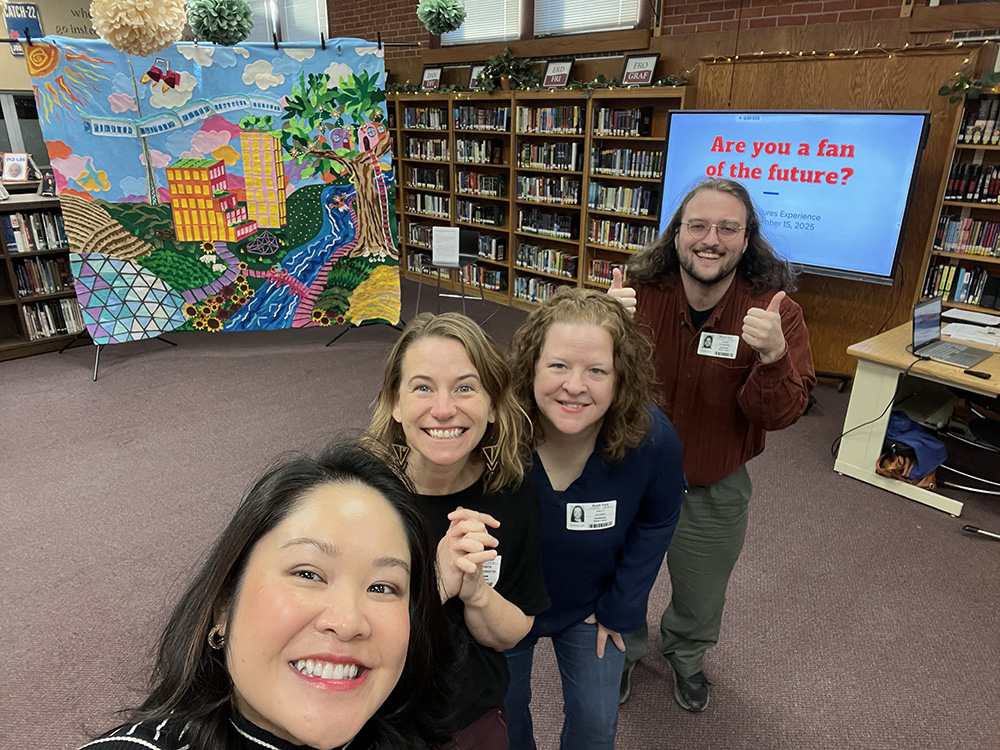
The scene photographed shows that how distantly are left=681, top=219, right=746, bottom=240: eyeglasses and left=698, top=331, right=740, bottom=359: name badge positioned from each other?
0.86 feet

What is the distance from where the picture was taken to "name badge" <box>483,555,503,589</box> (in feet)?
3.84

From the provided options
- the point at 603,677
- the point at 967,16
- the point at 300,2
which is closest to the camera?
the point at 603,677

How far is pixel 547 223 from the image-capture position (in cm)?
611

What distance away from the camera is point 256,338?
561cm

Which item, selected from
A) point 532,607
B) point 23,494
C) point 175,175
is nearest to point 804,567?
point 532,607

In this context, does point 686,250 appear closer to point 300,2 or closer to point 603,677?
point 603,677

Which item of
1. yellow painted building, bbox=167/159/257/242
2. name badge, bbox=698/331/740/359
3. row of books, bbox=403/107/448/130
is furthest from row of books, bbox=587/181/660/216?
name badge, bbox=698/331/740/359

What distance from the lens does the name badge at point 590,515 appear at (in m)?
1.39

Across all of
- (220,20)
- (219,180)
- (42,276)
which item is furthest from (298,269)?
(42,276)

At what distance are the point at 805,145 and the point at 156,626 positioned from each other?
439cm

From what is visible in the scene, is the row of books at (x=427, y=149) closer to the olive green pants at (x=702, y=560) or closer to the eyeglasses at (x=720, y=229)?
the eyeglasses at (x=720, y=229)

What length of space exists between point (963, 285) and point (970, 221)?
39cm

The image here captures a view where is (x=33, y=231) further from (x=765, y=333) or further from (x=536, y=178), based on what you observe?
(x=765, y=333)

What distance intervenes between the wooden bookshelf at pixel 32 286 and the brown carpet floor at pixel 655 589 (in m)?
0.74
